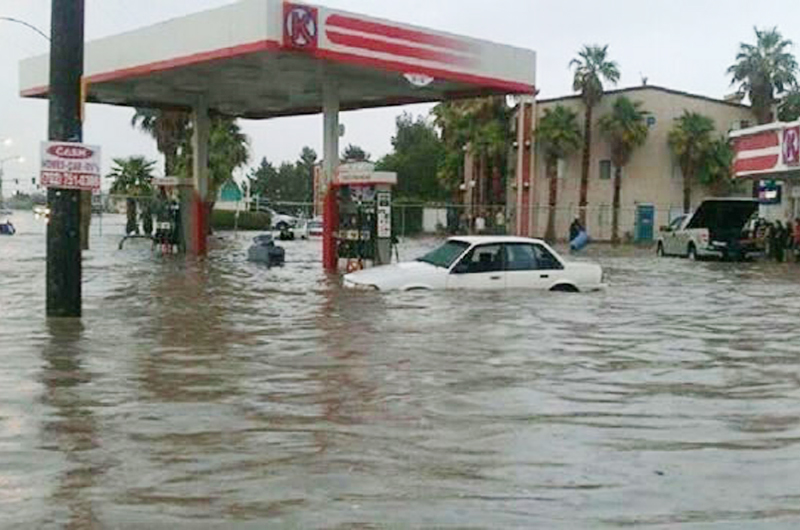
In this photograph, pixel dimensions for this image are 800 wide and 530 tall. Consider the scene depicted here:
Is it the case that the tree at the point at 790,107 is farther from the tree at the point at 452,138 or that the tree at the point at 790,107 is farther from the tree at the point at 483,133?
the tree at the point at 452,138

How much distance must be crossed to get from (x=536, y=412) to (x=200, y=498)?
3.20 m

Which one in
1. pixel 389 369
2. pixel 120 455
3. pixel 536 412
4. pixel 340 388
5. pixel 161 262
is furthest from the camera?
pixel 161 262

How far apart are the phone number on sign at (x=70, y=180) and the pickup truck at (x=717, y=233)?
2746 cm

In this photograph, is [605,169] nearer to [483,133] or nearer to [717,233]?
[483,133]

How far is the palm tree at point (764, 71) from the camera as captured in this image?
6109cm

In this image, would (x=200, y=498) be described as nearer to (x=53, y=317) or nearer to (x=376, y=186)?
(x=53, y=317)

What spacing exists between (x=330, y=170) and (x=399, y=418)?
2125 cm

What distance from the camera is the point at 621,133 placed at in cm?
5638

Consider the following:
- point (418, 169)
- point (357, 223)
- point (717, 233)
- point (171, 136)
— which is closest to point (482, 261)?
point (357, 223)

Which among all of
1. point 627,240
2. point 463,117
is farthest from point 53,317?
point 463,117

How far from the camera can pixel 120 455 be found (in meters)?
6.60

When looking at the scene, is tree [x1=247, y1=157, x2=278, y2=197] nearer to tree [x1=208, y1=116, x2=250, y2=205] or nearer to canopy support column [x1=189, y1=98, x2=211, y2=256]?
tree [x1=208, y1=116, x2=250, y2=205]

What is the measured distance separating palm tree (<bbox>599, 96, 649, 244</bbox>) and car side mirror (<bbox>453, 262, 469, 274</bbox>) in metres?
39.7

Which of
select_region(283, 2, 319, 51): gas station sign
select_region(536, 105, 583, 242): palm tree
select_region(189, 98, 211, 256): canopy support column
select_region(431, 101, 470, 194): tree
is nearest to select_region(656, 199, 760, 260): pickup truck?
select_region(189, 98, 211, 256): canopy support column
